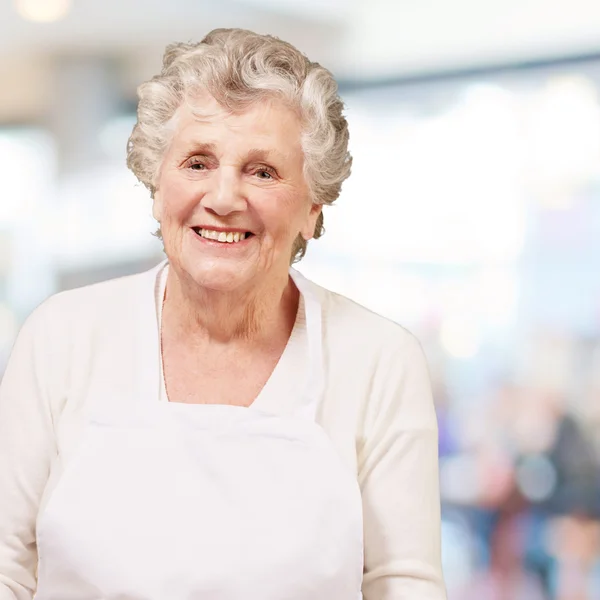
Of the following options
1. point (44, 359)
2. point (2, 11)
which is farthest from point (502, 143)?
point (44, 359)

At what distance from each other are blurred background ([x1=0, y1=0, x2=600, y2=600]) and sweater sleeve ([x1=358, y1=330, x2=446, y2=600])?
4.56 feet

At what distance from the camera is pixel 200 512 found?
4.11 feet

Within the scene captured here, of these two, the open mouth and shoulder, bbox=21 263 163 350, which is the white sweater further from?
the open mouth

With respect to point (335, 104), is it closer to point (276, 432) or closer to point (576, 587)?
point (276, 432)

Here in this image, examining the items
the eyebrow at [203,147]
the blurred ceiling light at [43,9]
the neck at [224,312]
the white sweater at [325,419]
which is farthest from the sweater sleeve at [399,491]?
the blurred ceiling light at [43,9]

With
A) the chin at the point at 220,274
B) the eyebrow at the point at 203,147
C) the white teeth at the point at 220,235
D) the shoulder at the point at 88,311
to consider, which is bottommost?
the shoulder at the point at 88,311

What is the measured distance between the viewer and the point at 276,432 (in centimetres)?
134

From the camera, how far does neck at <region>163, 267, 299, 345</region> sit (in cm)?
143

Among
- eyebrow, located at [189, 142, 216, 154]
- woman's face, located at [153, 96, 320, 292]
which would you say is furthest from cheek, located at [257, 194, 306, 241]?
eyebrow, located at [189, 142, 216, 154]

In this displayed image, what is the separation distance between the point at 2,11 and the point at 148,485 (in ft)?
6.33

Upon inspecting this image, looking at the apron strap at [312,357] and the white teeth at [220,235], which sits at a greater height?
the white teeth at [220,235]

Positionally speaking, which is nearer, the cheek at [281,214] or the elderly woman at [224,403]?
the elderly woman at [224,403]

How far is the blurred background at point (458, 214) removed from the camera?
2.71 m

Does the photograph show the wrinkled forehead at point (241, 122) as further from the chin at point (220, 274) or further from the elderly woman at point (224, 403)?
the chin at point (220, 274)
